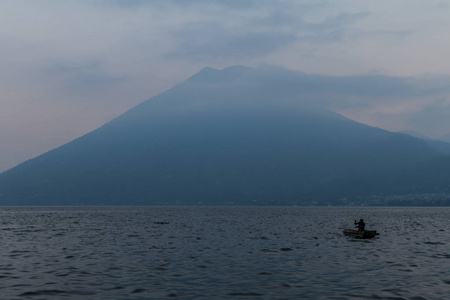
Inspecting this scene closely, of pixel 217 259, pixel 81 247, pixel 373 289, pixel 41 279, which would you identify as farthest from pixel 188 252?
pixel 373 289

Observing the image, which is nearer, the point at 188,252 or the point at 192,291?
the point at 192,291

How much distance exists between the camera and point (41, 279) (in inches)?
1189

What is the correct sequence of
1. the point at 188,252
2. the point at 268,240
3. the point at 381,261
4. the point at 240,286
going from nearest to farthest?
the point at 240,286 < the point at 381,261 < the point at 188,252 < the point at 268,240

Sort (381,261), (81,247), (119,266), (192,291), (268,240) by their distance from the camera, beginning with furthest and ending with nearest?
(268,240) → (81,247) → (381,261) → (119,266) → (192,291)

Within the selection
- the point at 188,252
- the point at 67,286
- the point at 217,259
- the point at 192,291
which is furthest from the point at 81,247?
the point at 192,291

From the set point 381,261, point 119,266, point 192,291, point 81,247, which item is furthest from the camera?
point 81,247

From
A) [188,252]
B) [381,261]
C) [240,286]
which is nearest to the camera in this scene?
[240,286]

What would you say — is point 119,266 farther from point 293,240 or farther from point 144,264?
point 293,240

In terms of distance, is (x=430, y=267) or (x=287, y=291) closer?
(x=287, y=291)

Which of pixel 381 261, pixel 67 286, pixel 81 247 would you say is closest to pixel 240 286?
pixel 67 286

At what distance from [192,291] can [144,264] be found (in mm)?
10913

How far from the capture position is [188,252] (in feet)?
146

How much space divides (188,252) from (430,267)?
69.7 ft

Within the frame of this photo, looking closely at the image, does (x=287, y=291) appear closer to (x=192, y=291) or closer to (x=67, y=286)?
(x=192, y=291)
